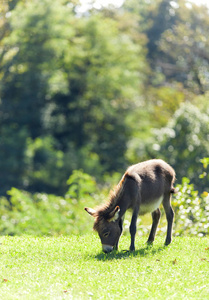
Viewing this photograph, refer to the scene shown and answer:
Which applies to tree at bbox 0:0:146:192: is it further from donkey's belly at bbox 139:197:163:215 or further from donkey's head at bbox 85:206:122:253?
donkey's head at bbox 85:206:122:253

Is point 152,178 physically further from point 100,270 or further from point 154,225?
point 100,270

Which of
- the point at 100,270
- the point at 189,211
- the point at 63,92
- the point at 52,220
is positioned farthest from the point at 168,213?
the point at 63,92

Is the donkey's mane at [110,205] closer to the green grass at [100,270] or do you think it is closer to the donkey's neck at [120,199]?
the donkey's neck at [120,199]

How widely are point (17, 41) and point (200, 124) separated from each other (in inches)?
808

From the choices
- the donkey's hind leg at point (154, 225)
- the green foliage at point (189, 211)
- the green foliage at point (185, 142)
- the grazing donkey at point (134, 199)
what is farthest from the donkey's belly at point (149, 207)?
the green foliage at point (185, 142)

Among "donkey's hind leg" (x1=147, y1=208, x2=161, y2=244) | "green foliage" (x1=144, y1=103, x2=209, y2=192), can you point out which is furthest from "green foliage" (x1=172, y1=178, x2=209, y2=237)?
"green foliage" (x1=144, y1=103, x2=209, y2=192)

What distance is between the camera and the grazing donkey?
A: 11.2m

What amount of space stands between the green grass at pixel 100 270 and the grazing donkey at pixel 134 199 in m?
0.41

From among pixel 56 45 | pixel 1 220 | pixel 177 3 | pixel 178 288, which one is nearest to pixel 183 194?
pixel 178 288

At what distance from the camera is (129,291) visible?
8984 mm

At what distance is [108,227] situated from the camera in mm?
11117

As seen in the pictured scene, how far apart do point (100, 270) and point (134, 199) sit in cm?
201

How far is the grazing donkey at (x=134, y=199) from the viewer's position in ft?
36.6

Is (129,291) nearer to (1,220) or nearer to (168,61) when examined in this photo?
(1,220)
